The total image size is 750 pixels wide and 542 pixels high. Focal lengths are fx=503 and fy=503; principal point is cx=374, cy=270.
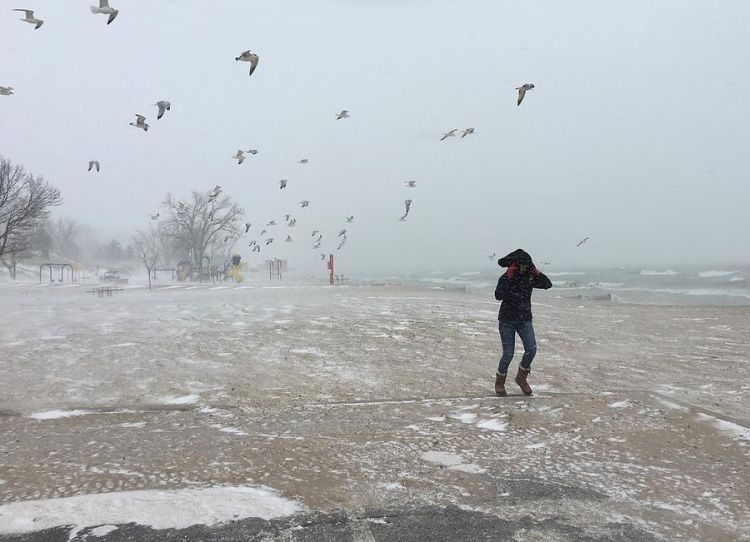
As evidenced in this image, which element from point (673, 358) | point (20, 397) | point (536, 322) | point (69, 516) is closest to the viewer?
point (69, 516)

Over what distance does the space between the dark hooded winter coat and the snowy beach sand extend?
107cm

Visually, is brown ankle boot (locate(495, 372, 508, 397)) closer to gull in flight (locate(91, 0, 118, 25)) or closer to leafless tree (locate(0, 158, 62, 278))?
gull in flight (locate(91, 0, 118, 25))

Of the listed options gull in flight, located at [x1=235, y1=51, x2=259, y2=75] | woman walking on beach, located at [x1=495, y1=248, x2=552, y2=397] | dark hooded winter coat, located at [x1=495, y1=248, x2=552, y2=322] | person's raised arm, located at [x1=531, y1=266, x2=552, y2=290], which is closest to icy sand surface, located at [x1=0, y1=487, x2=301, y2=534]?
woman walking on beach, located at [x1=495, y1=248, x2=552, y2=397]

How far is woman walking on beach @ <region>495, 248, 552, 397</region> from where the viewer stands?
6156 mm

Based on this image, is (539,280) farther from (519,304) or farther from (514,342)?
(514,342)

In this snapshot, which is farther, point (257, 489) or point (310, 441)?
point (310, 441)

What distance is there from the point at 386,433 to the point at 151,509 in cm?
220

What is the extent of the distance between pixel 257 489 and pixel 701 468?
3.34 metres

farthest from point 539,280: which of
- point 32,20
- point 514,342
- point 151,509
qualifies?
point 32,20

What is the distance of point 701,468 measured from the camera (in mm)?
3859

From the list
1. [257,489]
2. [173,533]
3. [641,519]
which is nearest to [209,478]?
[257,489]

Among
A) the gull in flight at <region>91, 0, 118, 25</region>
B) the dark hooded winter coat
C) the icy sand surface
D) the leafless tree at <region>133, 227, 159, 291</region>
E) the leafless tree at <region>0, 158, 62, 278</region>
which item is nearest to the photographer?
the icy sand surface

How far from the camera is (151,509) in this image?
3.12 m

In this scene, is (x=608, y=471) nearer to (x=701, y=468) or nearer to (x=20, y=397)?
(x=701, y=468)
